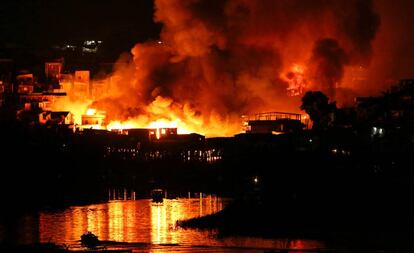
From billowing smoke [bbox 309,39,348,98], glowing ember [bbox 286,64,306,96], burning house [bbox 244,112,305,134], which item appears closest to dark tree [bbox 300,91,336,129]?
burning house [bbox 244,112,305,134]

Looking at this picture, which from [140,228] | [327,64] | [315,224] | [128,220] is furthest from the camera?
[327,64]

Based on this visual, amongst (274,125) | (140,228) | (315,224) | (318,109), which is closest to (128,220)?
(140,228)

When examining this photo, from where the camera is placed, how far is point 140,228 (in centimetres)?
1992

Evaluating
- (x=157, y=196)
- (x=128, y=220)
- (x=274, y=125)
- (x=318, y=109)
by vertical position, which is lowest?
(x=128, y=220)

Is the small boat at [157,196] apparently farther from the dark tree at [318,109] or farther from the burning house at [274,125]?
the dark tree at [318,109]

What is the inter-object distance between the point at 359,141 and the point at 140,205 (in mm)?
7129

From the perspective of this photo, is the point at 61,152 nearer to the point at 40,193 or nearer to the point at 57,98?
the point at 40,193

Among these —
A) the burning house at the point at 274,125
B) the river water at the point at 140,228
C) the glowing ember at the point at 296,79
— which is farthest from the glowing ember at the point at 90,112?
the river water at the point at 140,228

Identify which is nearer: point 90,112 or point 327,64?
point 327,64

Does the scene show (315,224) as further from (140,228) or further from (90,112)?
(90,112)

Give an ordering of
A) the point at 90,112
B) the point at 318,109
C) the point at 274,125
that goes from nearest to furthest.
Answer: the point at 318,109 → the point at 274,125 → the point at 90,112

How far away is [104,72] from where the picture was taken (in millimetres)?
36375

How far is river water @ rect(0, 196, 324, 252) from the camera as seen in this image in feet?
58.6

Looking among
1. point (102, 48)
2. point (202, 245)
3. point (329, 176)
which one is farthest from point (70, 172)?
point (102, 48)
